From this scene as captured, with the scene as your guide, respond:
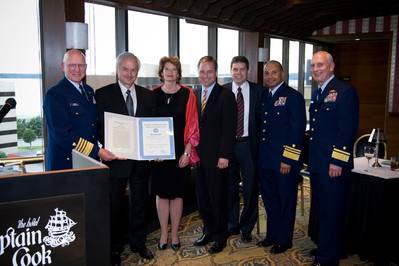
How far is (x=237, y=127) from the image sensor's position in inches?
137

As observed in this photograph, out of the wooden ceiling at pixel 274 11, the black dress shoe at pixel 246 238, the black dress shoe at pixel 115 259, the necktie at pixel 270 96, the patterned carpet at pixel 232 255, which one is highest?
the wooden ceiling at pixel 274 11

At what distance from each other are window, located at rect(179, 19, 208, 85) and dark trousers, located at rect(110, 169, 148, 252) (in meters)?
2.99

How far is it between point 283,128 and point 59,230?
2.24 meters

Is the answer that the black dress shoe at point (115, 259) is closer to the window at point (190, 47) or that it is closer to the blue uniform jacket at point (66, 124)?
the blue uniform jacket at point (66, 124)

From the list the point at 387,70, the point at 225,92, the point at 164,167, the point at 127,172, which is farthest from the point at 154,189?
the point at 387,70

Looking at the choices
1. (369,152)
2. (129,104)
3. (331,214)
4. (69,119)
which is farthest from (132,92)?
(369,152)

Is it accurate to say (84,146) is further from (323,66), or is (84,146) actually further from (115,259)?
(323,66)

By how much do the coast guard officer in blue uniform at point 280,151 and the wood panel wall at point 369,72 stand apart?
6.54m

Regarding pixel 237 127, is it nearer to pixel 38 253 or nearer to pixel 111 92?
pixel 111 92

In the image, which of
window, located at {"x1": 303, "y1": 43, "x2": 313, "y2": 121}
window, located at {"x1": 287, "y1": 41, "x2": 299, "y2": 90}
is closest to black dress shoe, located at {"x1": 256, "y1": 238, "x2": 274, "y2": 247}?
window, located at {"x1": 287, "y1": 41, "x2": 299, "y2": 90}

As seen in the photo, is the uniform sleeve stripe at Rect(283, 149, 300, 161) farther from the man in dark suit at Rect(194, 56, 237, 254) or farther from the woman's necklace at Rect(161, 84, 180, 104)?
the woman's necklace at Rect(161, 84, 180, 104)

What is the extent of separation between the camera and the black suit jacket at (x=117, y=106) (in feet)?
9.21

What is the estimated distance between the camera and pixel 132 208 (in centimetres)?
317

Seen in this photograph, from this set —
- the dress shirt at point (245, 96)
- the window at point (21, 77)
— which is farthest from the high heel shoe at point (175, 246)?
the window at point (21, 77)
